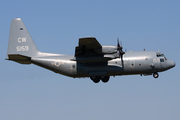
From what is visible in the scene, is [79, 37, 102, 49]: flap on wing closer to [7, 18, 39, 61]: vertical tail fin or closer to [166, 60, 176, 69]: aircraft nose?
[7, 18, 39, 61]: vertical tail fin

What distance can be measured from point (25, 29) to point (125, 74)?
1065 centimetres

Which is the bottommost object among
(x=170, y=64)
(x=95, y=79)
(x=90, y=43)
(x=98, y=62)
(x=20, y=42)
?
(x=95, y=79)

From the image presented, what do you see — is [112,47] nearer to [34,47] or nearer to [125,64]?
[125,64]

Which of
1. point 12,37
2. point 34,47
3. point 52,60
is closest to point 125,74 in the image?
point 52,60

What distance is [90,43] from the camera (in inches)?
869

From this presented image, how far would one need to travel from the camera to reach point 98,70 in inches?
961

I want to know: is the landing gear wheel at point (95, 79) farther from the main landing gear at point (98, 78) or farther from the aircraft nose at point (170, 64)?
the aircraft nose at point (170, 64)

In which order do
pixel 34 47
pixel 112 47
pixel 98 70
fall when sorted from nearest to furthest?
pixel 112 47
pixel 98 70
pixel 34 47

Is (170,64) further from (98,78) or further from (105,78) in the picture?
(98,78)

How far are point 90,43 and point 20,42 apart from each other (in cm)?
780

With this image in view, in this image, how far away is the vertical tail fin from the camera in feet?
84.4

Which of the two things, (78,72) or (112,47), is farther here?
(78,72)

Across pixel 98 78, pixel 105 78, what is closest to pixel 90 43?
pixel 98 78

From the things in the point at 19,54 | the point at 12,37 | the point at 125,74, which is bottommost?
the point at 125,74
